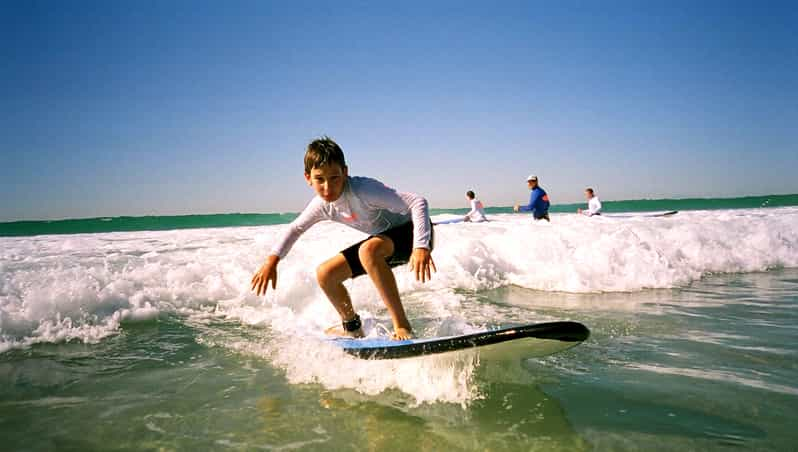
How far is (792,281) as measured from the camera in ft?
21.2

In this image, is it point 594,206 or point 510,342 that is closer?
point 510,342

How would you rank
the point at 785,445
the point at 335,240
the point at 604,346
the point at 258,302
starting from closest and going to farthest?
the point at 785,445, the point at 604,346, the point at 258,302, the point at 335,240

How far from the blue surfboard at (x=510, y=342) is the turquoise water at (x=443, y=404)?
278 mm

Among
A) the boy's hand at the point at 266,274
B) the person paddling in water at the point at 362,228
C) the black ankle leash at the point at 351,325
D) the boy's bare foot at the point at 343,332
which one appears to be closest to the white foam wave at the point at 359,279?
the boy's bare foot at the point at 343,332

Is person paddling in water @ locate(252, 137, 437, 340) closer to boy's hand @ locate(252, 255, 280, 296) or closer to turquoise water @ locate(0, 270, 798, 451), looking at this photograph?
boy's hand @ locate(252, 255, 280, 296)

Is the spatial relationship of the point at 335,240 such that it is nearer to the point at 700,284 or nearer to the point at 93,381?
the point at 93,381

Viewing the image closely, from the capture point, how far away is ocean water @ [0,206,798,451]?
7.40ft

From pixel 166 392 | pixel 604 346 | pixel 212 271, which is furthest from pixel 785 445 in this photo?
pixel 212 271

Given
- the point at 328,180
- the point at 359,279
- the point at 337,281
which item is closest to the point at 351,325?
the point at 337,281

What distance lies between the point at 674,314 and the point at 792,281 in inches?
139

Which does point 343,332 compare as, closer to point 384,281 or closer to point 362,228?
point 384,281

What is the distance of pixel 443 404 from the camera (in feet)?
8.33

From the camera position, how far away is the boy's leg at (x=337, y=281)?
3.63m

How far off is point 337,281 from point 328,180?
93 cm
